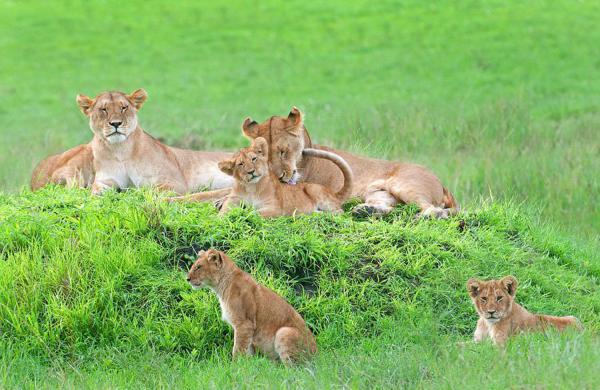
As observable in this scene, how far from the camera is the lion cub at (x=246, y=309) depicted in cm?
733

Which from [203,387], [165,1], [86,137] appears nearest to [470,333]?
[203,387]

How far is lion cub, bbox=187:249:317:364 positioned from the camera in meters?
7.33

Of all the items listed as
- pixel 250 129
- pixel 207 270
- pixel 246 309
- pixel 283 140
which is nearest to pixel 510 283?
pixel 246 309

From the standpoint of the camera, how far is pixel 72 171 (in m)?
10.8

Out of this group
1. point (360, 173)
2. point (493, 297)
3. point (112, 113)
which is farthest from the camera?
point (360, 173)

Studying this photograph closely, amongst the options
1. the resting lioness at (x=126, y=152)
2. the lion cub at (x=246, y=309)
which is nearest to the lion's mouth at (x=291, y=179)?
the resting lioness at (x=126, y=152)

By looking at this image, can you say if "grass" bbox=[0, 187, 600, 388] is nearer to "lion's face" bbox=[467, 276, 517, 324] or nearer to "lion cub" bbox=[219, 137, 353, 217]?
"lion cub" bbox=[219, 137, 353, 217]

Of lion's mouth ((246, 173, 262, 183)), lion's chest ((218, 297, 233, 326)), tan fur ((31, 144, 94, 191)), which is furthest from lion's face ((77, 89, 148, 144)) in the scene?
lion's chest ((218, 297, 233, 326))

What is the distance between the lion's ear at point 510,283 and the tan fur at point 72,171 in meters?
4.24

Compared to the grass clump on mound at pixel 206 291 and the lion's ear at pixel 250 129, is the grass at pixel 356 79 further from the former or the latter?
the grass clump on mound at pixel 206 291

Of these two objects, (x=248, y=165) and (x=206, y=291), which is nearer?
(x=206, y=291)

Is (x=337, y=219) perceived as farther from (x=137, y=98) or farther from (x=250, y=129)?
(x=137, y=98)

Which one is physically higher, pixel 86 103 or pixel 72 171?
pixel 86 103

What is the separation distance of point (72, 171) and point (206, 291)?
2.97 m
